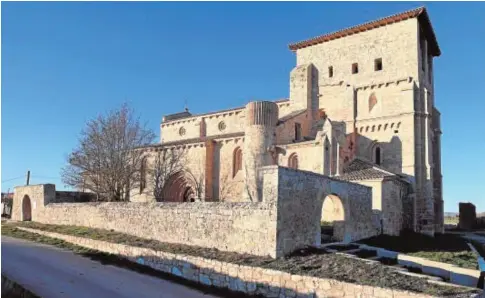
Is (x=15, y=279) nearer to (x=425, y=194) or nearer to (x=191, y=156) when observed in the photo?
(x=191, y=156)

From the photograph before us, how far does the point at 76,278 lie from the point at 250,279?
220 inches

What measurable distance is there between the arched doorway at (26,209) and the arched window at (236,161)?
48.8ft

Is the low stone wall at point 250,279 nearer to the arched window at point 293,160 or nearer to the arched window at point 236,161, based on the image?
the arched window at point 293,160

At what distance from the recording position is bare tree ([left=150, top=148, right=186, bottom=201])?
3238 cm

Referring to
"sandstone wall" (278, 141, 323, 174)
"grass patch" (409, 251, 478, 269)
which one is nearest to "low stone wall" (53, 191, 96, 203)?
"sandstone wall" (278, 141, 323, 174)

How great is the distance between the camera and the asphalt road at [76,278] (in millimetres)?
11873

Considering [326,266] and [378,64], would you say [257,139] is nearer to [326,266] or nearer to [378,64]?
[378,64]

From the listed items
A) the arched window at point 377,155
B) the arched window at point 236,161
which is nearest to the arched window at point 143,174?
the arched window at point 236,161

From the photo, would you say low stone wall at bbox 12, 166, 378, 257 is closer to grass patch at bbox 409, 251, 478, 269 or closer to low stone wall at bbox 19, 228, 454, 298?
low stone wall at bbox 19, 228, 454, 298

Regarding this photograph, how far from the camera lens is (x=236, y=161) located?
32.5 metres

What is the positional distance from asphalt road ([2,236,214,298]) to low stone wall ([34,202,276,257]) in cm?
251

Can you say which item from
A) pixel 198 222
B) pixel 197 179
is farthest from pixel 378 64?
pixel 198 222

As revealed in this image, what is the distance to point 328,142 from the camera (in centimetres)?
2675

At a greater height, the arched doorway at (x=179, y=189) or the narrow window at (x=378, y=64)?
the narrow window at (x=378, y=64)
